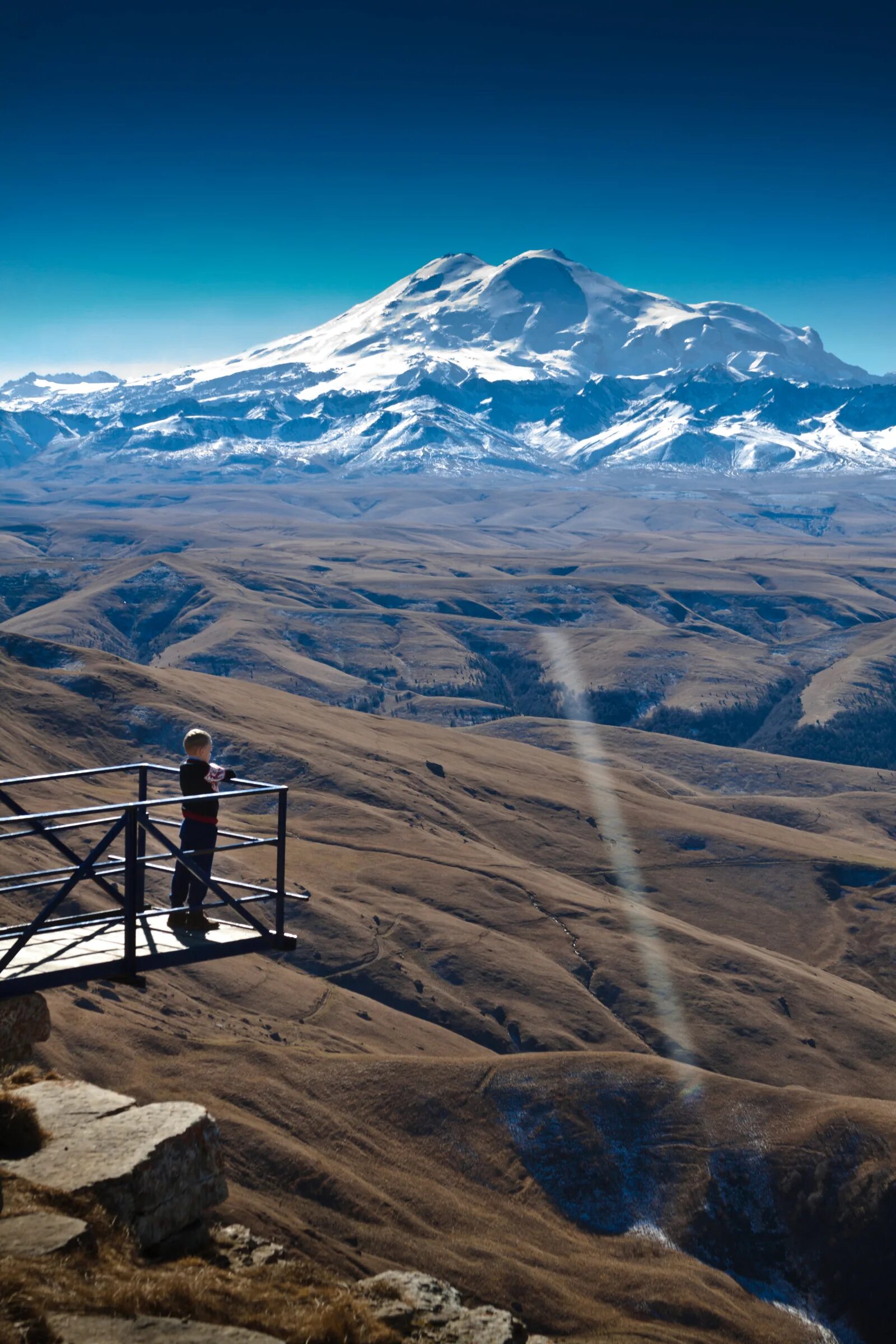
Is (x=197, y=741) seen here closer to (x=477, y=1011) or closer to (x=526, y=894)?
(x=477, y=1011)

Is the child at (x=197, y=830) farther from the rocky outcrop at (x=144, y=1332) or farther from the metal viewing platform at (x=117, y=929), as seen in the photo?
the rocky outcrop at (x=144, y=1332)

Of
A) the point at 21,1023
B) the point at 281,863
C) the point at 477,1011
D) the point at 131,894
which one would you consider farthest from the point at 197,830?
the point at 477,1011

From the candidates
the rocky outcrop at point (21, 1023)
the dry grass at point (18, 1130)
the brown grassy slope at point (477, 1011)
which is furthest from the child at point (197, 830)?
the brown grassy slope at point (477, 1011)

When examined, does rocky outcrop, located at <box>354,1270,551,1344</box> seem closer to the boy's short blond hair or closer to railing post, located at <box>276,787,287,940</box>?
railing post, located at <box>276,787,287,940</box>

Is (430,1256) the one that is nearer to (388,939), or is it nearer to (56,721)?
(388,939)

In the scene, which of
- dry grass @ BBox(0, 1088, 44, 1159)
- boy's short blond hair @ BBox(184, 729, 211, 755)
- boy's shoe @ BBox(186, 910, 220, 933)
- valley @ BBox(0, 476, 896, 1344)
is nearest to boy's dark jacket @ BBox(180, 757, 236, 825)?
boy's short blond hair @ BBox(184, 729, 211, 755)

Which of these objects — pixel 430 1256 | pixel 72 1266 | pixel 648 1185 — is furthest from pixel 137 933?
pixel 648 1185
